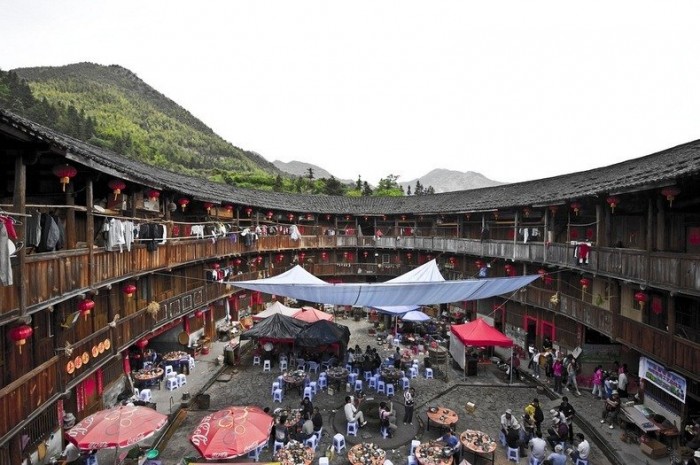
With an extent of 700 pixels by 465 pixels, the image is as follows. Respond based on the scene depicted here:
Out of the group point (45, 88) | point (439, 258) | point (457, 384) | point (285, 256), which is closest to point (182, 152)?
point (45, 88)

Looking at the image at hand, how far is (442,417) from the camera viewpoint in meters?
14.7

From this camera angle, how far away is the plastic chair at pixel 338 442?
13.4 meters

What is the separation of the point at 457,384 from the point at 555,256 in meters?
8.22

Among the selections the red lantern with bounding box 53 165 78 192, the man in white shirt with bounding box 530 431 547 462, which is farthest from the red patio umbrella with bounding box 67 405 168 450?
the man in white shirt with bounding box 530 431 547 462

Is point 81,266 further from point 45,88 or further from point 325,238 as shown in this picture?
point 45,88

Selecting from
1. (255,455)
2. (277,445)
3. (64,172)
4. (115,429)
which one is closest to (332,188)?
(277,445)

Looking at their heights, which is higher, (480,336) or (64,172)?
(64,172)

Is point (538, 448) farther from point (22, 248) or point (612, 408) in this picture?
point (22, 248)

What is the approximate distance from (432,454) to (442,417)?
9.00 feet

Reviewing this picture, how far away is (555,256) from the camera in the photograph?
65.1ft

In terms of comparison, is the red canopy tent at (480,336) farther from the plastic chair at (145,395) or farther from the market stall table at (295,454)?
the plastic chair at (145,395)

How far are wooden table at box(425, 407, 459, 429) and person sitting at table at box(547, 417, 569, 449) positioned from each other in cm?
325

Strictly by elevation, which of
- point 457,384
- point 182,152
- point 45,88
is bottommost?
point 457,384

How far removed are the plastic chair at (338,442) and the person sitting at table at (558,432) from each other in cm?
737
